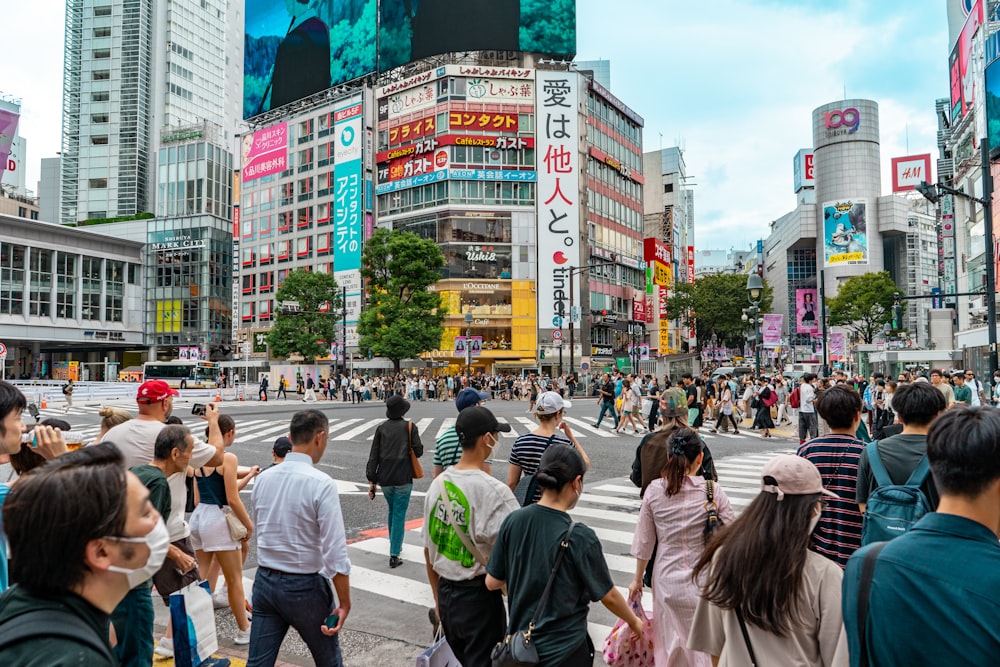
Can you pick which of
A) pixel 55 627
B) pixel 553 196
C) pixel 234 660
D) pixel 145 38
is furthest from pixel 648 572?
pixel 145 38

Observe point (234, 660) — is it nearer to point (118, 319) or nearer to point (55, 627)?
point (55, 627)

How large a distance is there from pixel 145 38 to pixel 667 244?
6958cm

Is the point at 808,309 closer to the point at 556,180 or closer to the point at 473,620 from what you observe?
the point at 556,180

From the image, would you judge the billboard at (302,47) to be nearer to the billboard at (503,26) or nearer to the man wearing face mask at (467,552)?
the billboard at (503,26)

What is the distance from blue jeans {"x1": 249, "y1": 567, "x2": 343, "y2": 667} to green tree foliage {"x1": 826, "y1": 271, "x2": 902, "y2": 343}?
67676 mm

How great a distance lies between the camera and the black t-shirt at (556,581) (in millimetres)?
3121

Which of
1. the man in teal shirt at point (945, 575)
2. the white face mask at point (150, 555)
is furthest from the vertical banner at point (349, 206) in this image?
the man in teal shirt at point (945, 575)

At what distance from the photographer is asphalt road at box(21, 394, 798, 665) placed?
548 cm

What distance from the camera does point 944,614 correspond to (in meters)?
1.80

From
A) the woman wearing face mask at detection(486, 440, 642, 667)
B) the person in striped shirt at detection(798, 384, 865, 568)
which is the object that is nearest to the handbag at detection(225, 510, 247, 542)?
the woman wearing face mask at detection(486, 440, 642, 667)

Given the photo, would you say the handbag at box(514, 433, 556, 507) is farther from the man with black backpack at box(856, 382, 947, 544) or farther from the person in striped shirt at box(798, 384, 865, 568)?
the man with black backpack at box(856, 382, 947, 544)

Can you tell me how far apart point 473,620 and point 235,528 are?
2.65 meters

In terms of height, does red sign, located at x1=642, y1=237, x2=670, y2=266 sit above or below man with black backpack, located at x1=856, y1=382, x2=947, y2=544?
above

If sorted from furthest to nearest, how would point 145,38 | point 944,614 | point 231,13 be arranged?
point 231,13
point 145,38
point 944,614
